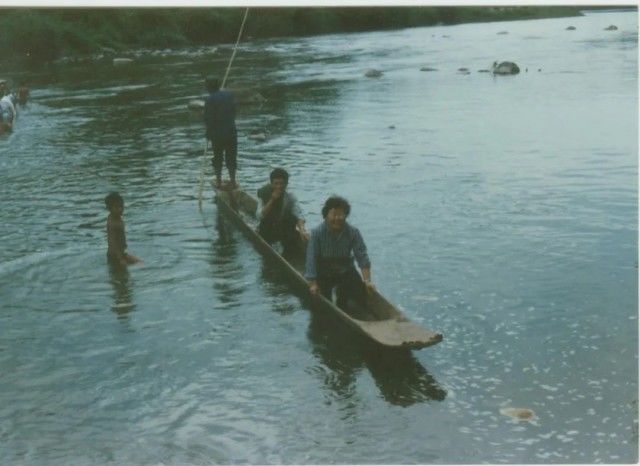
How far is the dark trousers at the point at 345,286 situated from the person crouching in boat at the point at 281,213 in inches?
68.1

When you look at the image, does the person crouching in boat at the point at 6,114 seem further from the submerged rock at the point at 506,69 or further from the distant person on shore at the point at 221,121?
the submerged rock at the point at 506,69

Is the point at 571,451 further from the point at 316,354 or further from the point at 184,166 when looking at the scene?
the point at 184,166

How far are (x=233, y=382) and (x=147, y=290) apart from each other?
9.80ft

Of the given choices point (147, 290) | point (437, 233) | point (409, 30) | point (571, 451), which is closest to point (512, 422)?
point (571, 451)

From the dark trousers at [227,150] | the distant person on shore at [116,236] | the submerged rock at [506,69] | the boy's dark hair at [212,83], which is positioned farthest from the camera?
the submerged rock at [506,69]

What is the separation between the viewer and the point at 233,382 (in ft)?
25.4

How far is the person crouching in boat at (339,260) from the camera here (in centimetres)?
858

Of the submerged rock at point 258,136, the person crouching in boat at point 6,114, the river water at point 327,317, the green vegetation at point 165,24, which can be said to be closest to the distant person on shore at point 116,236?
the river water at point 327,317

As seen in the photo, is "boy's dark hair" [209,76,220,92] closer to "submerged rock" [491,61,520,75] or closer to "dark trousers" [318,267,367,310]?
"dark trousers" [318,267,367,310]

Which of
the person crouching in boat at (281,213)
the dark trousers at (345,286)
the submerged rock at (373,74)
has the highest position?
the submerged rock at (373,74)

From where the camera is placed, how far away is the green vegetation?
169 feet

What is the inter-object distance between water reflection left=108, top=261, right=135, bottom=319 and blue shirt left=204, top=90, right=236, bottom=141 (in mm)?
3952

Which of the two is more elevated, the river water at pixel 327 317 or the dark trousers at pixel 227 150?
the dark trousers at pixel 227 150

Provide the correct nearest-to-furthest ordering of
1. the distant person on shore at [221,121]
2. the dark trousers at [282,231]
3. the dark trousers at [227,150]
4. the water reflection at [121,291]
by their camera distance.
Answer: the water reflection at [121,291]
the dark trousers at [282,231]
the distant person on shore at [221,121]
the dark trousers at [227,150]
